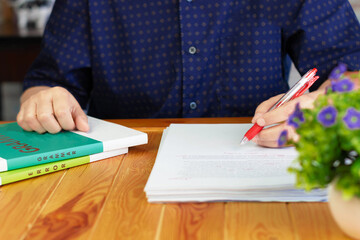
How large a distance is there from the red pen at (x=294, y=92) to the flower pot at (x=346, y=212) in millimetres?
309

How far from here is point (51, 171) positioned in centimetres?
83

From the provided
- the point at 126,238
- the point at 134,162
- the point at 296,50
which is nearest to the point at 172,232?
the point at 126,238

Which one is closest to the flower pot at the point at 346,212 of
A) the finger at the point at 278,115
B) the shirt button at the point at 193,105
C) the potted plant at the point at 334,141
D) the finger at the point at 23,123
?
the potted plant at the point at 334,141

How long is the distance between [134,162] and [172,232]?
29 centimetres

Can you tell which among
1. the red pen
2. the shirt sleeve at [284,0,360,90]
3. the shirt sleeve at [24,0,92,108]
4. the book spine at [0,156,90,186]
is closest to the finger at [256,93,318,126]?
the red pen

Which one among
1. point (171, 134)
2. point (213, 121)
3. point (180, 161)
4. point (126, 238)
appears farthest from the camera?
point (213, 121)

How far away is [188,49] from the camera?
1.33 m

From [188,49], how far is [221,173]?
0.66 m

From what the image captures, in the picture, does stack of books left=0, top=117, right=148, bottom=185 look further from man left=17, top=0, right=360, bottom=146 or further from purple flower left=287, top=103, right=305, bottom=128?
purple flower left=287, top=103, right=305, bottom=128

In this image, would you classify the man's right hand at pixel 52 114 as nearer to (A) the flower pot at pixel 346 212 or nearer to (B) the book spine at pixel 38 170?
(B) the book spine at pixel 38 170

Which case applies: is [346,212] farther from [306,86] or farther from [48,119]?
[48,119]

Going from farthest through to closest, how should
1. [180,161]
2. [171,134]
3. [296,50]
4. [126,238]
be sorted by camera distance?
[296,50] < [171,134] < [180,161] < [126,238]

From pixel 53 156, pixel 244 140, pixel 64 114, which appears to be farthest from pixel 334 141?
pixel 64 114

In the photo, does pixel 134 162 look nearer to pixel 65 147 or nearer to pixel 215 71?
pixel 65 147
